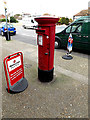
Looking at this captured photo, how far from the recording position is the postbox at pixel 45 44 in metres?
2.63

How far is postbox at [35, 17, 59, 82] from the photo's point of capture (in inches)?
104

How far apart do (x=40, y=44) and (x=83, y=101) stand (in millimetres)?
1857

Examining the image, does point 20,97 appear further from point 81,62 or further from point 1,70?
point 81,62

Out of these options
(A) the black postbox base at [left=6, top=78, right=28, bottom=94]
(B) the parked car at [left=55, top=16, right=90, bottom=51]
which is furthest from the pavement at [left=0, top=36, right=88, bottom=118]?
(B) the parked car at [left=55, top=16, right=90, bottom=51]

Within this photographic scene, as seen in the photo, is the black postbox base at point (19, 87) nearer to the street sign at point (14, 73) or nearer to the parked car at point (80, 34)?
the street sign at point (14, 73)

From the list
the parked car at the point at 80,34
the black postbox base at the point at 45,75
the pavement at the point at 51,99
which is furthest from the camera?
the parked car at the point at 80,34

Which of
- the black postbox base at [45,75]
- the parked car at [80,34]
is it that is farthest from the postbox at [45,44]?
the parked car at [80,34]

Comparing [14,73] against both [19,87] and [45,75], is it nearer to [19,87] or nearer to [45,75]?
[19,87]

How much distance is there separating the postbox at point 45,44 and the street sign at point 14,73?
617 millimetres

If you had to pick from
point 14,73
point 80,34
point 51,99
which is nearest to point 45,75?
point 51,99

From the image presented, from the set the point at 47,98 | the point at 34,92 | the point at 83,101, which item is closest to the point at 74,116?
the point at 83,101

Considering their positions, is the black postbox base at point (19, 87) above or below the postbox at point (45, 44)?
below

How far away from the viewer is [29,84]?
3.27 m

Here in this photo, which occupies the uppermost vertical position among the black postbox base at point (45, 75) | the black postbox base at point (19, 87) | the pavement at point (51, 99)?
the black postbox base at point (45, 75)
